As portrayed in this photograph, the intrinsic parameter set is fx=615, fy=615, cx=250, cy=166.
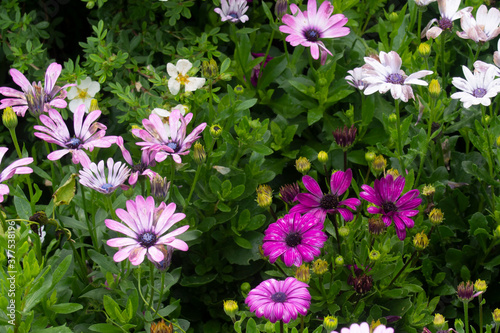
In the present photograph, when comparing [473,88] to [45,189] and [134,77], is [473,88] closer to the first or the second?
[134,77]

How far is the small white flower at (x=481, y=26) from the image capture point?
4.92ft

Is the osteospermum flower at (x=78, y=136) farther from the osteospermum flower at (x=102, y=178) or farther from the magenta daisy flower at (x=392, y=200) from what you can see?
the magenta daisy flower at (x=392, y=200)

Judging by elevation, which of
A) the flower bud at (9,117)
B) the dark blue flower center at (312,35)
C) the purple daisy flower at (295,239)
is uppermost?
the dark blue flower center at (312,35)

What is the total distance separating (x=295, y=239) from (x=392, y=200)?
220mm

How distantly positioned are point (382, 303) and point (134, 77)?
1.02m

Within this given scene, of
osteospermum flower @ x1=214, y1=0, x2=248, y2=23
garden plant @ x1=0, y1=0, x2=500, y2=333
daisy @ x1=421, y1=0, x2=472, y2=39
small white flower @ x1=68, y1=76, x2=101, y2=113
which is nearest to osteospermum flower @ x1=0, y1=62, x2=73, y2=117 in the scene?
garden plant @ x1=0, y1=0, x2=500, y2=333

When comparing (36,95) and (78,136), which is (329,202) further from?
(36,95)

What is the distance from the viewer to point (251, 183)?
1.57 m

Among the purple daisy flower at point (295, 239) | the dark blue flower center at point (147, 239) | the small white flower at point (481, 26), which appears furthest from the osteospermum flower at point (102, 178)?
the small white flower at point (481, 26)

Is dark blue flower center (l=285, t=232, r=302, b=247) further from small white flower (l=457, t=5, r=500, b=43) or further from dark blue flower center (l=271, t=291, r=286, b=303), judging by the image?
small white flower (l=457, t=5, r=500, b=43)

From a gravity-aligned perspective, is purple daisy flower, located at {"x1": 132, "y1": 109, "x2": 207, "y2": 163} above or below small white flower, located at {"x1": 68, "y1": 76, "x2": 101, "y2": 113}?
below

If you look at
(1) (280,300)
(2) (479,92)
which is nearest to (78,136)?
(1) (280,300)

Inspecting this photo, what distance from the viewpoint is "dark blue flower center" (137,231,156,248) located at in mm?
1125

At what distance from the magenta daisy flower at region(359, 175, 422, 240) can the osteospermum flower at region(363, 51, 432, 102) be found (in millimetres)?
187
